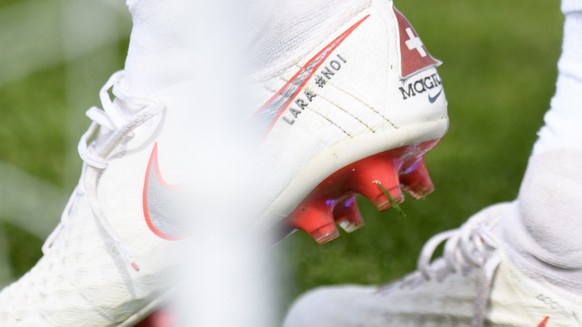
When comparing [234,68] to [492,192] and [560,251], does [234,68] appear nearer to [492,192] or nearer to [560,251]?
[560,251]

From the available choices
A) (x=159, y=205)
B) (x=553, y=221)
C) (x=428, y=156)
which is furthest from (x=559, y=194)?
(x=428, y=156)

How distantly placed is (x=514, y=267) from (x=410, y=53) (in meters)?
0.28

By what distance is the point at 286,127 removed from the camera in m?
1.21

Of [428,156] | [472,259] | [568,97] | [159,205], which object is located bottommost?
[428,156]

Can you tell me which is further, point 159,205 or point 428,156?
point 428,156

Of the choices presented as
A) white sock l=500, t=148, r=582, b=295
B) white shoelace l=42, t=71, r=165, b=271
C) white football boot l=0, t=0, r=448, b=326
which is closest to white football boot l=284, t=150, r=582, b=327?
white sock l=500, t=148, r=582, b=295

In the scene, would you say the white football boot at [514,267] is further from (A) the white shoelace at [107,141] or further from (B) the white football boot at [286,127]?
(A) the white shoelace at [107,141]

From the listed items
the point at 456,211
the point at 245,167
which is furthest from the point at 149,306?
the point at 456,211

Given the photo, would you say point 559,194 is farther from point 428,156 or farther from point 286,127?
point 428,156

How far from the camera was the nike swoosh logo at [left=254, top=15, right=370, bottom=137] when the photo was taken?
3.93 ft

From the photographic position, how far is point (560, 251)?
126cm

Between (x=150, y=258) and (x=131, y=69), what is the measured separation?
206 mm

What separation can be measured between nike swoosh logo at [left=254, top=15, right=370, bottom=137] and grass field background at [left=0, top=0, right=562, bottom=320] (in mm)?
750

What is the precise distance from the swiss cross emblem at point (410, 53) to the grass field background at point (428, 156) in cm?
72
